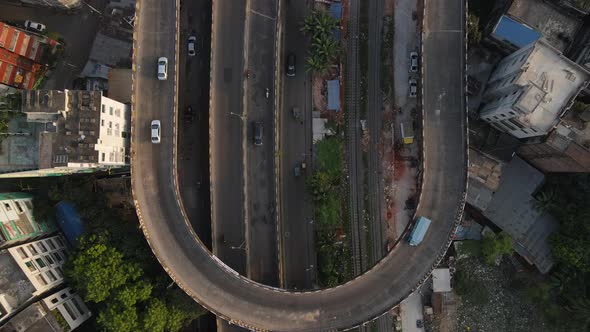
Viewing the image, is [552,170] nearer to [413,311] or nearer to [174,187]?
[413,311]

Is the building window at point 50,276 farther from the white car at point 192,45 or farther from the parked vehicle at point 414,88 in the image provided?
the parked vehicle at point 414,88

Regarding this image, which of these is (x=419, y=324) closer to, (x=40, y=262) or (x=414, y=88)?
(x=414, y=88)

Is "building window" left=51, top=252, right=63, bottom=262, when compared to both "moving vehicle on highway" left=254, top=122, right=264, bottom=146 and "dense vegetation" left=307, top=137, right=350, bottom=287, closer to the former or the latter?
"moving vehicle on highway" left=254, top=122, right=264, bottom=146

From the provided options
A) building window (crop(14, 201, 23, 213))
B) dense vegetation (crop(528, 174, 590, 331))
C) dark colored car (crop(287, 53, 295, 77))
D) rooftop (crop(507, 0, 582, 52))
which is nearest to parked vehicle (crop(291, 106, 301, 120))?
dark colored car (crop(287, 53, 295, 77))

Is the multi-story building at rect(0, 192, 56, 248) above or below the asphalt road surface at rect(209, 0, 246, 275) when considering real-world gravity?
below

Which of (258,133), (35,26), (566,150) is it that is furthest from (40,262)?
(566,150)
